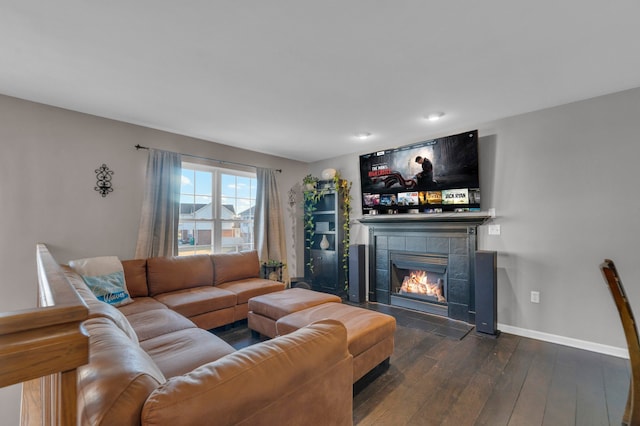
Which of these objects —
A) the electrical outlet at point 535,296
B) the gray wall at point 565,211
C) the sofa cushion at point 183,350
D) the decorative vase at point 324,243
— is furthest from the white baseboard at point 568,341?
the sofa cushion at point 183,350

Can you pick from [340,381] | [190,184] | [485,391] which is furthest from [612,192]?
[190,184]

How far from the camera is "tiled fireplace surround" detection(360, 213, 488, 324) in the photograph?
3.37m

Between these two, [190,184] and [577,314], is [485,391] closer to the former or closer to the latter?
[577,314]

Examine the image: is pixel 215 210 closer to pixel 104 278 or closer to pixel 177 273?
pixel 177 273

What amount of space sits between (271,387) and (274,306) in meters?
1.84

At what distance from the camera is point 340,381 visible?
122 centimetres

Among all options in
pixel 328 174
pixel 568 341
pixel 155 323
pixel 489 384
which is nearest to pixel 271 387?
pixel 155 323

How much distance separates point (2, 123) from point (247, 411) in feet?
12.0

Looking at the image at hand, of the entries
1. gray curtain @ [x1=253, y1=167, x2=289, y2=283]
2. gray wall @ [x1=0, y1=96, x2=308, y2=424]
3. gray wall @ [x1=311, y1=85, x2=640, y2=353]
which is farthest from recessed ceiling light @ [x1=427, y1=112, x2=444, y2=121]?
gray wall @ [x1=0, y1=96, x2=308, y2=424]

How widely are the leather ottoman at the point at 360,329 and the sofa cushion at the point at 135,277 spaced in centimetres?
178

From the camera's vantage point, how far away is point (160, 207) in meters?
3.50

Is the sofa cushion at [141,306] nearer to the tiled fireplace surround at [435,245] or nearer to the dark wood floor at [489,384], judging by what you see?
the dark wood floor at [489,384]

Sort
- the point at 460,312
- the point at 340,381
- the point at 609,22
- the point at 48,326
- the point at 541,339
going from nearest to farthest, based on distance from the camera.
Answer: the point at 48,326 → the point at 340,381 → the point at 609,22 → the point at 541,339 → the point at 460,312

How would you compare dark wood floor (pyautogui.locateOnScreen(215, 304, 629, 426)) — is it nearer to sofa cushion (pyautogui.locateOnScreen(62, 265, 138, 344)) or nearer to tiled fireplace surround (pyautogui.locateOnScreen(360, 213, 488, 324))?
tiled fireplace surround (pyautogui.locateOnScreen(360, 213, 488, 324))
